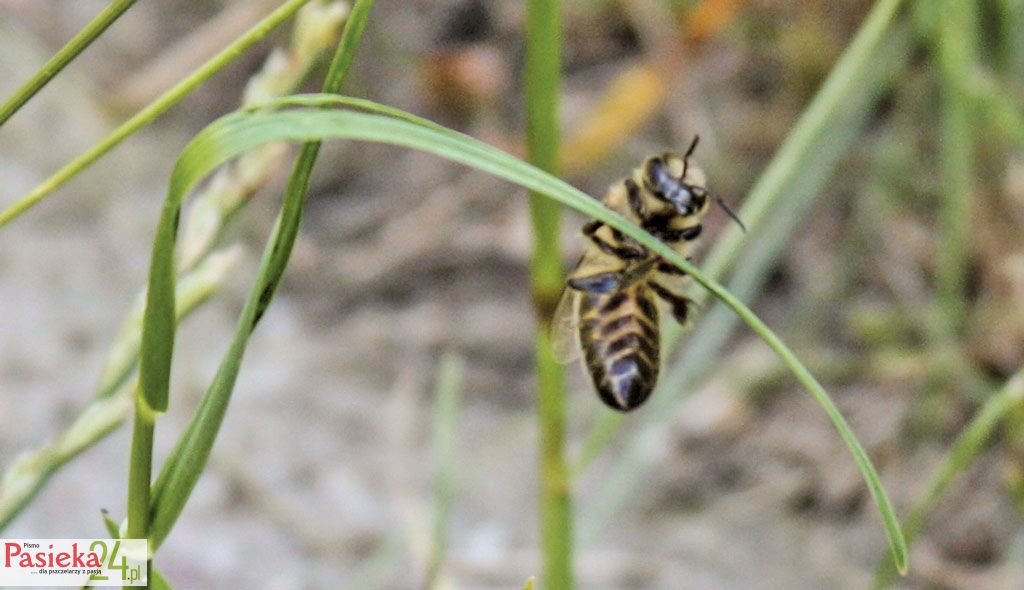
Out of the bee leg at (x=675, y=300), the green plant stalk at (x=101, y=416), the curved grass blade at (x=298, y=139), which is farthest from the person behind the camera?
the bee leg at (x=675, y=300)

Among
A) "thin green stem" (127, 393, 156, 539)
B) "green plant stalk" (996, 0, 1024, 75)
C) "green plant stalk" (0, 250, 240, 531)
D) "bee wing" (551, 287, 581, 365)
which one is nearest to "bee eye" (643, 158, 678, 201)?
"bee wing" (551, 287, 581, 365)

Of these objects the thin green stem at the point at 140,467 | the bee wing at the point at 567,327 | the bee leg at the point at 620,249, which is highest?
the bee leg at the point at 620,249

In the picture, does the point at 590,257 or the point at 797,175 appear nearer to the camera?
the point at 590,257

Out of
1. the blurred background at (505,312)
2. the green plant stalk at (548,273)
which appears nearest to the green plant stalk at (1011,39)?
the blurred background at (505,312)

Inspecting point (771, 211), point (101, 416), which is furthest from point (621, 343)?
point (771, 211)

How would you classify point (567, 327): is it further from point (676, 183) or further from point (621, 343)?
point (676, 183)

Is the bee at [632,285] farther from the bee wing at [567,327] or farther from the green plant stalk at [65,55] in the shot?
the green plant stalk at [65,55]

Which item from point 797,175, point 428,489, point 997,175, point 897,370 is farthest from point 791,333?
point 428,489

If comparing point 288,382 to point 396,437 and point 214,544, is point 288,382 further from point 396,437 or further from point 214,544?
point 214,544
